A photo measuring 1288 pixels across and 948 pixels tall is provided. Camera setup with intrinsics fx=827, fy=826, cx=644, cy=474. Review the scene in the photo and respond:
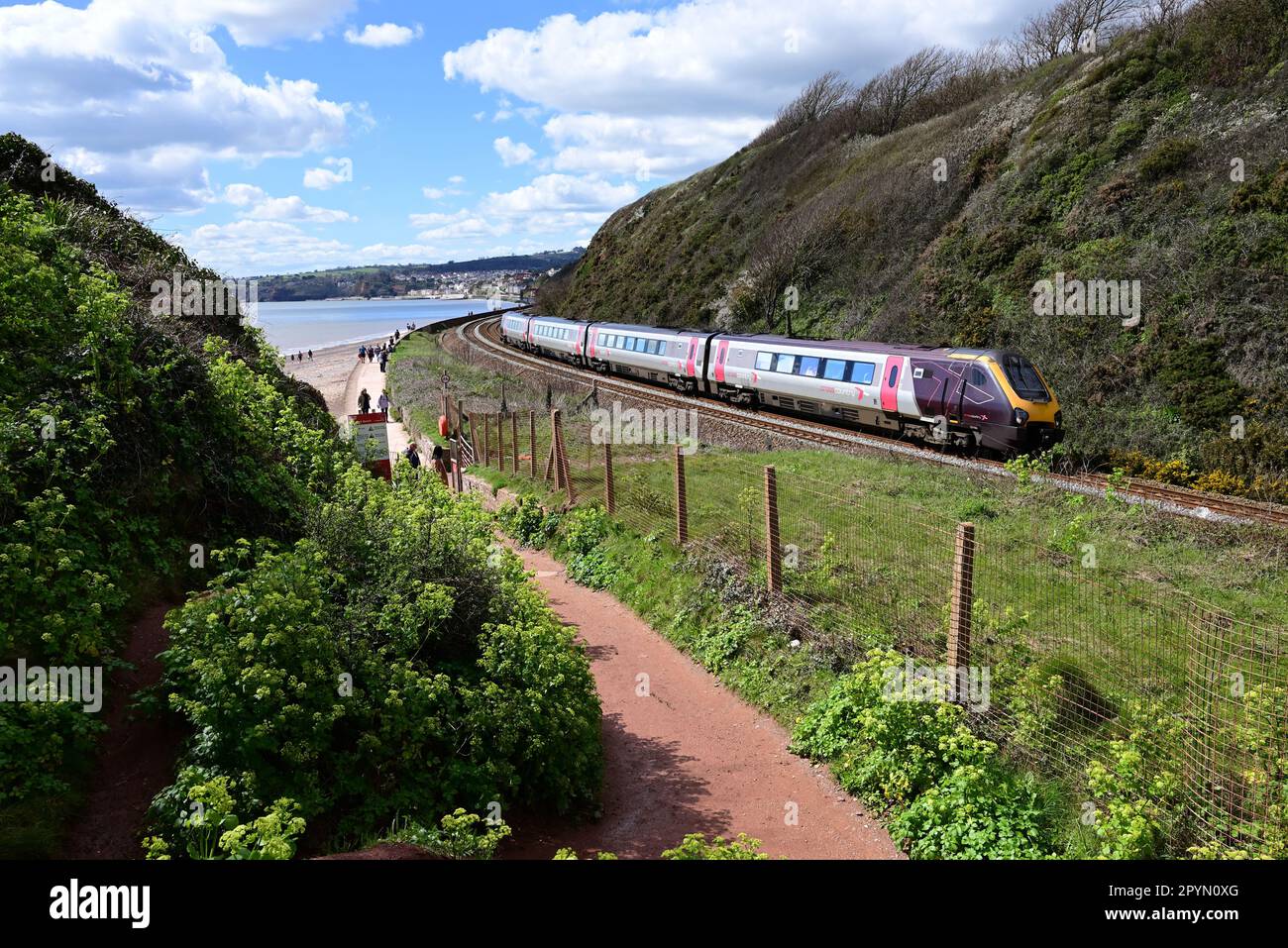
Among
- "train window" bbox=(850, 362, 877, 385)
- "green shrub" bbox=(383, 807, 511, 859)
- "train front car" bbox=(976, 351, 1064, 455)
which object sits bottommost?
"green shrub" bbox=(383, 807, 511, 859)

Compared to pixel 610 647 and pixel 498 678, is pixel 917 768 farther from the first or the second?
pixel 610 647

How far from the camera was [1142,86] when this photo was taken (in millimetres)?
32062

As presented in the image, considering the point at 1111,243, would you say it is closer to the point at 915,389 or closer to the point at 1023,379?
the point at 1023,379

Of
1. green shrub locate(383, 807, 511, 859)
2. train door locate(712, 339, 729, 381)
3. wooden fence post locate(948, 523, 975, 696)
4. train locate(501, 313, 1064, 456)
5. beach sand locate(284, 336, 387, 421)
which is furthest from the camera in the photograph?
beach sand locate(284, 336, 387, 421)

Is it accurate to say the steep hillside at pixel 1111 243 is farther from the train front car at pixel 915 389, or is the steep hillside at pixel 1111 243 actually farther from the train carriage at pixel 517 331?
the train carriage at pixel 517 331

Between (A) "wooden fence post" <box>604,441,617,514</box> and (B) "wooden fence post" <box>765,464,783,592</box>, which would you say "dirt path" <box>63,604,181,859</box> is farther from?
(A) "wooden fence post" <box>604,441,617,514</box>

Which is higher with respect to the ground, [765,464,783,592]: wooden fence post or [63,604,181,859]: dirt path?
[765,464,783,592]: wooden fence post

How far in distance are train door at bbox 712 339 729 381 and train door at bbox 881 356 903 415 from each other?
878 cm

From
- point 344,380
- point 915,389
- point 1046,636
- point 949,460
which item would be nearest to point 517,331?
point 344,380

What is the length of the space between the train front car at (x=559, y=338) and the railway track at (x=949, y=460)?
19.0ft

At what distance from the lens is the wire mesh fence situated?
5406 millimetres

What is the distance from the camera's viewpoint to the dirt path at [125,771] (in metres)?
5.00

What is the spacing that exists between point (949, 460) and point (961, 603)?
1259 cm

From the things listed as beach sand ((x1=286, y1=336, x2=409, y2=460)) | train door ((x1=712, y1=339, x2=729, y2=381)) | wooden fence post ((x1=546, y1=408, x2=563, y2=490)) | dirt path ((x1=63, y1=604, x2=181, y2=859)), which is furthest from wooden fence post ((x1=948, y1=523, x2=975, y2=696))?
train door ((x1=712, y1=339, x2=729, y2=381))
